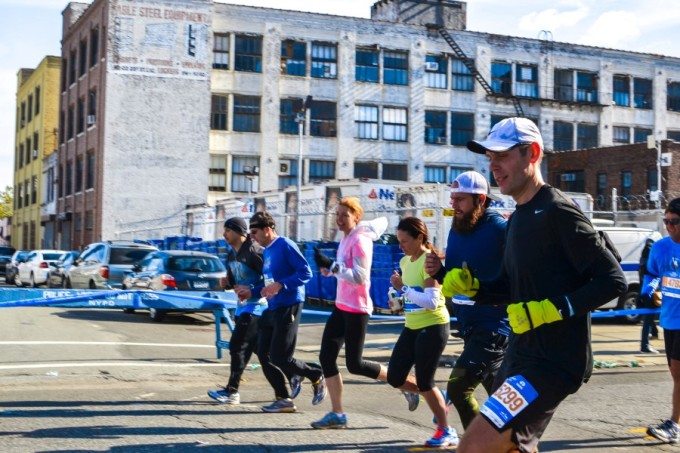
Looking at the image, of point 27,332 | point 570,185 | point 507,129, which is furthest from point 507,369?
point 570,185

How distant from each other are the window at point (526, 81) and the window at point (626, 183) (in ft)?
27.0

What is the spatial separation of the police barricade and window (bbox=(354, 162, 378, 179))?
110 feet

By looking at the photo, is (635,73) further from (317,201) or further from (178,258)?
(178,258)

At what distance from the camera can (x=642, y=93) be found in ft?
171

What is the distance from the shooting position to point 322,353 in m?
7.87

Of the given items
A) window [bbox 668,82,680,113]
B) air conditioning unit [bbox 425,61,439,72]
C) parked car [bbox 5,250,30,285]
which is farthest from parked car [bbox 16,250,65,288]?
window [bbox 668,82,680,113]

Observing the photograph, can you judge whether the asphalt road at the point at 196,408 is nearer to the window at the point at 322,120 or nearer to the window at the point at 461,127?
the window at the point at 322,120

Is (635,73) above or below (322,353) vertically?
above

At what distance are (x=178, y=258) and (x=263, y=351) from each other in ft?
35.1

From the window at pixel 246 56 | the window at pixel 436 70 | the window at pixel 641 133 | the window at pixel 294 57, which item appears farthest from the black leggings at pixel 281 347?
the window at pixel 641 133

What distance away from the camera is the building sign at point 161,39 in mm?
42281

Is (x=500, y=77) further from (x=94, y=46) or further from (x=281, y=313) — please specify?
(x=281, y=313)

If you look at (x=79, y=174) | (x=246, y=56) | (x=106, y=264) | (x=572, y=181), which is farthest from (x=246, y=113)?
(x=106, y=264)

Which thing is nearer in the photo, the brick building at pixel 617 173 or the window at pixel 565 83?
the brick building at pixel 617 173
